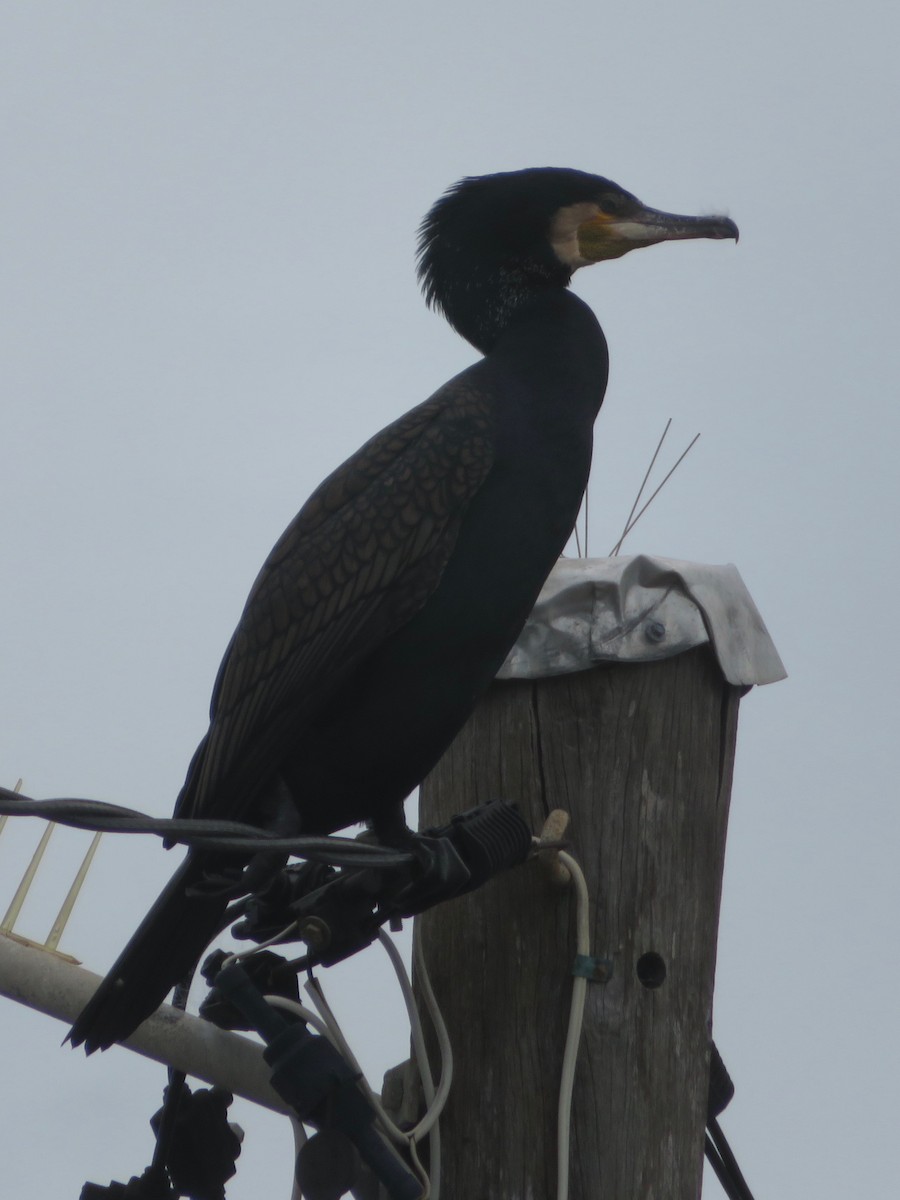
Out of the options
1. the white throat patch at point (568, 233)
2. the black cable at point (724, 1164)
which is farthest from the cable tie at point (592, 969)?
the white throat patch at point (568, 233)

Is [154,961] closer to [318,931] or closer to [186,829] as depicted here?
[318,931]

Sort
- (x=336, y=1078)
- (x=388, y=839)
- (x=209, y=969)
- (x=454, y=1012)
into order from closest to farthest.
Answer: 1. (x=336, y=1078)
2. (x=209, y=969)
3. (x=454, y=1012)
4. (x=388, y=839)

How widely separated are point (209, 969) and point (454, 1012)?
426 millimetres

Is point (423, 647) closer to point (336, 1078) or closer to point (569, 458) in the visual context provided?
point (569, 458)

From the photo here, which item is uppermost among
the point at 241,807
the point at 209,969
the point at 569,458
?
the point at 569,458

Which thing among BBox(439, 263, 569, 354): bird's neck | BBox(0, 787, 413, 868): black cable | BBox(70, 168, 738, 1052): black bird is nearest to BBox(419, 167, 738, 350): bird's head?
BBox(439, 263, 569, 354): bird's neck

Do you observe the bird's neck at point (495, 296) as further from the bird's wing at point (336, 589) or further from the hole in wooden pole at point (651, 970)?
the hole in wooden pole at point (651, 970)

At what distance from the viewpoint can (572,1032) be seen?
228 centimetres

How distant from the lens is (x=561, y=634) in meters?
2.54

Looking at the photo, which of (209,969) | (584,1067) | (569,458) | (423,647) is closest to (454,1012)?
(584,1067)

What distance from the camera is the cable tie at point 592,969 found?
233 centimetres

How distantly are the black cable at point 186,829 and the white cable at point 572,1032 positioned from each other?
18.6 inches

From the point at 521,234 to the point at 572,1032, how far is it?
158 cm

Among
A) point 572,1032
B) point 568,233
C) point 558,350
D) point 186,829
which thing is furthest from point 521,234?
point 186,829
